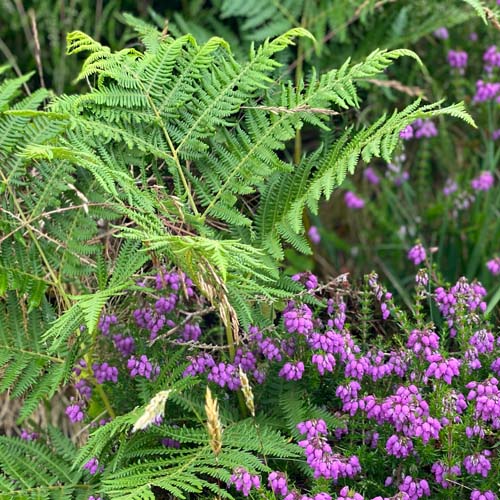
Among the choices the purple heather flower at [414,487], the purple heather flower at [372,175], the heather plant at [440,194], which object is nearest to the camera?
the purple heather flower at [414,487]

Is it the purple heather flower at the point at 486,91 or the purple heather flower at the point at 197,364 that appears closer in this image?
the purple heather flower at the point at 197,364

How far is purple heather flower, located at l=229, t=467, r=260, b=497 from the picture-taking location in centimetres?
211

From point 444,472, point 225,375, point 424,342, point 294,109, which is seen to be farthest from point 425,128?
point 444,472

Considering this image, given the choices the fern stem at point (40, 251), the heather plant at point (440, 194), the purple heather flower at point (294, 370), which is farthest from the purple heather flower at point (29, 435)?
the heather plant at point (440, 194)

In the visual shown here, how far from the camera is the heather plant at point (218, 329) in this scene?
7.39ft

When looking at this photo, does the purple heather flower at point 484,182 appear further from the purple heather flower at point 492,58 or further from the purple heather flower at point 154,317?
the purple heather flower at point 154,317

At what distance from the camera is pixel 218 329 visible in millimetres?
2826

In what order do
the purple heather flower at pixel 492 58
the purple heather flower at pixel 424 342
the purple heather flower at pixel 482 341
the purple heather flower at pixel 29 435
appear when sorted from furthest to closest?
the purple heather flower at pixel 492 58 < the purple heather flower at pixel 29 435 < the purple heather flower at pixel 482 341 < the purple heather flower at pixel 424 342

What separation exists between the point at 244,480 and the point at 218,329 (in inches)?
30.8

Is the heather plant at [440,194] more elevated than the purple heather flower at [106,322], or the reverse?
the heather plant at [440,194]

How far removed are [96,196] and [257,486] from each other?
41.2 inches

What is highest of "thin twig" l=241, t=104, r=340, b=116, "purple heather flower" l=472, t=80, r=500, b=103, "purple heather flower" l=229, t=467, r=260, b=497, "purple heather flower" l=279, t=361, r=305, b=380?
"purple heather flower" l=472, t=80, r=500, b=103

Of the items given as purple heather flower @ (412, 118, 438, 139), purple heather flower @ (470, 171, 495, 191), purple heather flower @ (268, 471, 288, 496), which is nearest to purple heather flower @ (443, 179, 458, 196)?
purple heather flower @ (470, 171, 495, 191)

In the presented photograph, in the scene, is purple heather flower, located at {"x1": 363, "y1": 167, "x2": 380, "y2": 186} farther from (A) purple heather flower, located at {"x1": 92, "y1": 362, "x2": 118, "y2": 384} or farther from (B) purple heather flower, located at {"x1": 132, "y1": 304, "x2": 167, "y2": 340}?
(A) purple heather flower, located at {"x1": 92, "y1": 362, "x2": 118, "y2": 384}
